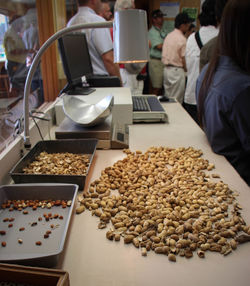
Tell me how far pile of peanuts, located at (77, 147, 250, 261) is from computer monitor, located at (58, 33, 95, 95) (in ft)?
2.58

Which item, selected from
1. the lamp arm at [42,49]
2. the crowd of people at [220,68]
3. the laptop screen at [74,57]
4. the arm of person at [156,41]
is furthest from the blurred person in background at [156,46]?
the lamp arm at [42,49]

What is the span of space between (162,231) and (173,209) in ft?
0.44

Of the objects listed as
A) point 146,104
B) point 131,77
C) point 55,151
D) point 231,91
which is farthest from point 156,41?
point 55,151

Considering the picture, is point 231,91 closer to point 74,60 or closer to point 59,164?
point 59,164

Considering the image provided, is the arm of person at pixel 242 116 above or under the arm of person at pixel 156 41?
under

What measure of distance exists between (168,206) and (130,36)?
0.59 m

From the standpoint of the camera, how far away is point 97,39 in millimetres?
2355

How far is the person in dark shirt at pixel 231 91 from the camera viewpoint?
1.26m

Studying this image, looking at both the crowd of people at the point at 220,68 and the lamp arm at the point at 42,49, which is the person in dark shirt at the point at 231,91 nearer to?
the crowd of people at the point at 220,68

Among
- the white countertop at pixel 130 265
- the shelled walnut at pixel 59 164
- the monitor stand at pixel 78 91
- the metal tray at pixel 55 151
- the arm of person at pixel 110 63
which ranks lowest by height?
the white countertop at pixel 130 265

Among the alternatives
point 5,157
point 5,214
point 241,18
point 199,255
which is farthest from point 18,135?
point 241,18

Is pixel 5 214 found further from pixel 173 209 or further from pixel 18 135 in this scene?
pixel 173 209

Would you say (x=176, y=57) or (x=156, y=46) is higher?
(x=156, y=46)

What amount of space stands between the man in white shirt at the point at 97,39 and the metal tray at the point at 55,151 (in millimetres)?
1282
